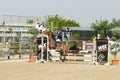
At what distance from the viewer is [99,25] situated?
299ft

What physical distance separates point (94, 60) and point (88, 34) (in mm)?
52301

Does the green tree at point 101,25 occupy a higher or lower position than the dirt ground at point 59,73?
higher

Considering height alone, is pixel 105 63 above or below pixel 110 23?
below

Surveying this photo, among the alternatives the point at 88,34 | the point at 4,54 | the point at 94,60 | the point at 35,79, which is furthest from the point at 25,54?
the point at 88,34

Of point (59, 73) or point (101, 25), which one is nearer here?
Answer: point (59, 73)

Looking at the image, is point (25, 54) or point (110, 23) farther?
point (110, 23)

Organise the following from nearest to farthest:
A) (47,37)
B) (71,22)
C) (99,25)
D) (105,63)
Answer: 1. (105,63)
2. (47,37)
3. (99,25)
4. (71,22)

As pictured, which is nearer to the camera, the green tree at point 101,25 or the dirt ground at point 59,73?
the dirt ground at point 59,73

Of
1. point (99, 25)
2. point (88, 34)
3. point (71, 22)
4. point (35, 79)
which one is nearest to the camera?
point (35, 79)

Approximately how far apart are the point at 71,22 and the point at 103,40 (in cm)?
7530

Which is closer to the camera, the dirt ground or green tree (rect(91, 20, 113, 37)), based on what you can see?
the dirt ground

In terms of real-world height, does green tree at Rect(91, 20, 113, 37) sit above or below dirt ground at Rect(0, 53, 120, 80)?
Result: above

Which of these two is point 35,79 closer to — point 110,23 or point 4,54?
point 4,54

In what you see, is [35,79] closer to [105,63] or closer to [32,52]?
[105,63]
